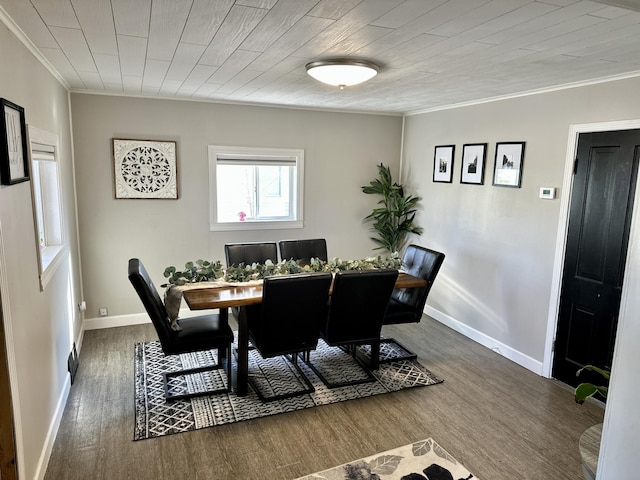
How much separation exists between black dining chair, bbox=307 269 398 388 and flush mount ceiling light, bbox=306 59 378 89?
4.32 feet

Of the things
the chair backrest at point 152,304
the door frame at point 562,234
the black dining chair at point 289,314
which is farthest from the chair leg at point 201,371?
the door frame at point 562,234

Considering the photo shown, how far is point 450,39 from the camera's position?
2156mm

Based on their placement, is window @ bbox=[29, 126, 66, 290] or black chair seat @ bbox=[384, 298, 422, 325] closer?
window @ bbox=[29, 126, 66, 290]

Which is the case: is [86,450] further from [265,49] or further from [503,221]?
[503,221]

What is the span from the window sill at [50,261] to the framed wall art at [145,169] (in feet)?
3.77

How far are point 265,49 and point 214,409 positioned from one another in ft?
7.91

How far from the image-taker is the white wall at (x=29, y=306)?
1.91 meters

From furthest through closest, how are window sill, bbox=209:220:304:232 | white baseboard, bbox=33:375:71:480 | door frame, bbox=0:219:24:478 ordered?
window sill, bbox=209:220:304:232 < white baseboard, bbox=33:375:71:480 < door frame, bbox=0:219:24:478

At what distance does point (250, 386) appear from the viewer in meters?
3.37

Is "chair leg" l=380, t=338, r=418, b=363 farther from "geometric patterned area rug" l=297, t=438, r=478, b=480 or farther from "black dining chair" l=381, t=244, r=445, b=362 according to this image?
"geometric patterned area rug" l=297, t=438, r=478, b=480

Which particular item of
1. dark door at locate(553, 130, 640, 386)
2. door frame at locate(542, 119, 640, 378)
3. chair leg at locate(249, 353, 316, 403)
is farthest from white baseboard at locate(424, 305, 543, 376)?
chair leg at locate(249, 353, 316, 403)

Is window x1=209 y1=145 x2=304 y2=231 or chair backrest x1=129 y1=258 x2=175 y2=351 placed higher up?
window x1=209 y1=145 x2=304 y2=231

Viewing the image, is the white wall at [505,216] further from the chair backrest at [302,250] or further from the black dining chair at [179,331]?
the black dining chair at [179,331]

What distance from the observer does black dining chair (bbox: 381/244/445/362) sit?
12.3 ft
